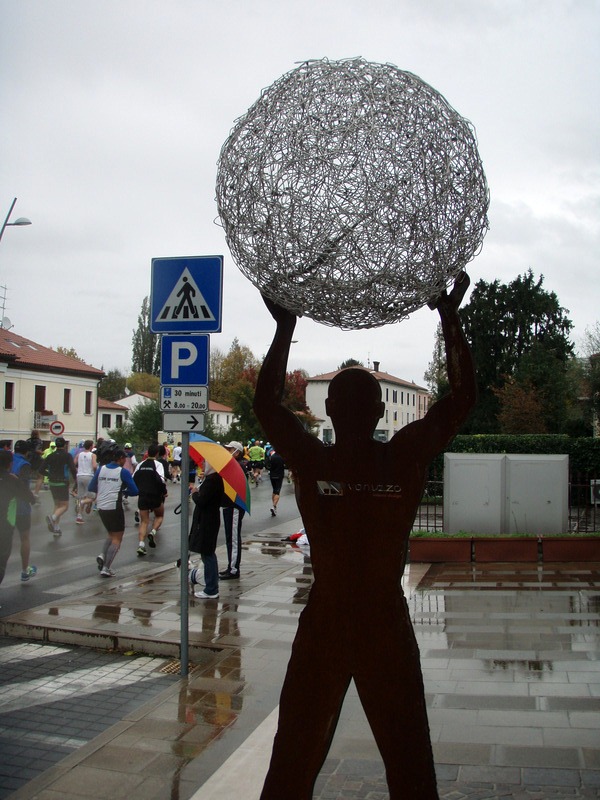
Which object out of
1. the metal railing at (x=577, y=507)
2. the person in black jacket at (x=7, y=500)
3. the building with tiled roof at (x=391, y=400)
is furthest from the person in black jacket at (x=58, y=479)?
the building with tiled roof at (x=391, y=400)

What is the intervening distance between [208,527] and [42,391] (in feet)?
149

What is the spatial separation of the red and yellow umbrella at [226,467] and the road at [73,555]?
2433mm

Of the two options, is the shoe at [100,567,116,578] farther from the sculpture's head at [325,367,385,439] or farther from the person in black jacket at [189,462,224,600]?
the sculpture's head at [325,367,385,439]

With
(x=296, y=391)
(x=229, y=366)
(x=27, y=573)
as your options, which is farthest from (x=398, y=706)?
(x=229, y=366)

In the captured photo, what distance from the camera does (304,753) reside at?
361cm

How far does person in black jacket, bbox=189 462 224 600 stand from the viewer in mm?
9344

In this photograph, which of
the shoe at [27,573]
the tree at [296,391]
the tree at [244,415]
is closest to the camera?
the shoe at [27,573]

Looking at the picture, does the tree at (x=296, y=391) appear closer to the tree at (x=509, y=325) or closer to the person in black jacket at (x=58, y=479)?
the tree at (x=509, y=325)

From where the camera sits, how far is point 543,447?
22.1 m

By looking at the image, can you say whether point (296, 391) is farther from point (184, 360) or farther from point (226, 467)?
point (184, 360)

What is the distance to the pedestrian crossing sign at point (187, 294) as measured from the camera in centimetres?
682

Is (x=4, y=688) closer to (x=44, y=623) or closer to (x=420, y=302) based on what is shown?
(x=44, y=623)

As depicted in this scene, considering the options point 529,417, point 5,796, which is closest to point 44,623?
point 5,796

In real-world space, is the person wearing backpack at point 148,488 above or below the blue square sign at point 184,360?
below
